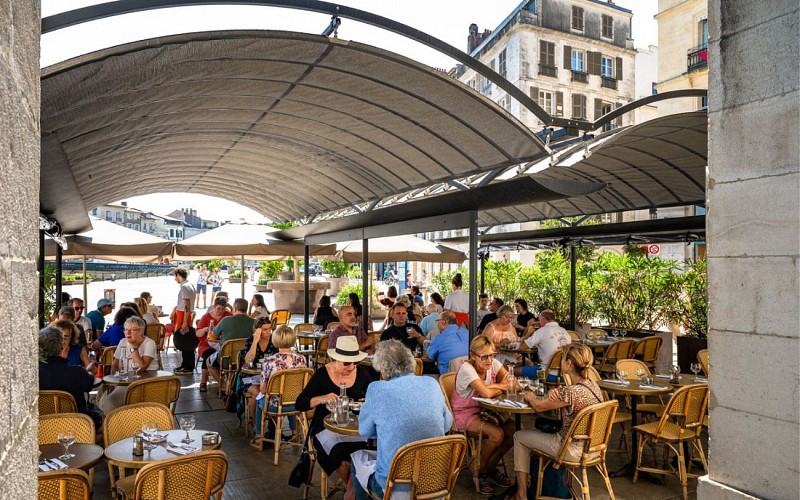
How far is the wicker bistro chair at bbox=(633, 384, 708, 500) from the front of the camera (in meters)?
5.46

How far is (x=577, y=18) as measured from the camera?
133 ft

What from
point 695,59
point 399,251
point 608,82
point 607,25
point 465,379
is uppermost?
point 607,25

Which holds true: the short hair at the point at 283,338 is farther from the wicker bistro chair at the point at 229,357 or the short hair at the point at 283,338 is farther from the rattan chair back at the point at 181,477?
the rattan chair back at the point at 181,477

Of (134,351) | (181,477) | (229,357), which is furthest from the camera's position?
(229,357)

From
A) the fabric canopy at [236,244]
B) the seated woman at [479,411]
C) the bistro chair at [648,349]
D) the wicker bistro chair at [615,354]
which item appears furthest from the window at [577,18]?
the seated woman at [479,411]

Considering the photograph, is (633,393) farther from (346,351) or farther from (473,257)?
(346,351)

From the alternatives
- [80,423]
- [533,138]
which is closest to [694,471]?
[533,138]

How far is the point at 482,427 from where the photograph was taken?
5555mm

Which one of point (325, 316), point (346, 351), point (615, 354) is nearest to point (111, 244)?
point (325, 316)

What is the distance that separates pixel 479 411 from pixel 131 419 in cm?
302

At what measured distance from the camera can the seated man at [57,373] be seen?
5.21 meters

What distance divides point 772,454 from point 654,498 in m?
3.24

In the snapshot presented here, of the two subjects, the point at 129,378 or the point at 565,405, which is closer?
the point at 565,405

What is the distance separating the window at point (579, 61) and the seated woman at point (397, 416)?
40003 millimetres
